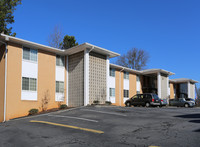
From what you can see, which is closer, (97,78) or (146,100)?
(97,78)

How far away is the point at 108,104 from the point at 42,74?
22.3ft

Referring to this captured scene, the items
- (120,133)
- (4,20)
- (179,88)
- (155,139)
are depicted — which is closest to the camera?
(155,139)

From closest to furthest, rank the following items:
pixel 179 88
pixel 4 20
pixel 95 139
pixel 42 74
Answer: pixel 95 139
pixel 42 74
pixel 4 20
pixel 179 88

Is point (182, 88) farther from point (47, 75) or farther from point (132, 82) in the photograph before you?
point (47, 75)

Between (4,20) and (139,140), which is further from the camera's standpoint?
(4,20)

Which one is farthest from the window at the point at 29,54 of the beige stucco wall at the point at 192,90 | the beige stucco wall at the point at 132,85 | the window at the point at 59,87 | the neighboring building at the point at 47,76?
the beige stucco wall at the point at 192,90

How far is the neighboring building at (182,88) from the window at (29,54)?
29.2 m

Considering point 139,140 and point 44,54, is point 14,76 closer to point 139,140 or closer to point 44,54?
point 44,54

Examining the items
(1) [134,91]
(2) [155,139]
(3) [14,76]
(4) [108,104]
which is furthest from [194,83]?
(2) [155,139]

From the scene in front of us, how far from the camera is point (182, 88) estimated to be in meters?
42.6

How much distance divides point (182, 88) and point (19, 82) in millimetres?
34431

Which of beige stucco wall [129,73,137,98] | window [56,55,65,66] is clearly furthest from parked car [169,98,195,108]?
window [56,55,65,66]

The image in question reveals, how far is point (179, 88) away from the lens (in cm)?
4303

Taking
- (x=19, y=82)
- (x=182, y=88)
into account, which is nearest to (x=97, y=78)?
(x=19, y=82)
